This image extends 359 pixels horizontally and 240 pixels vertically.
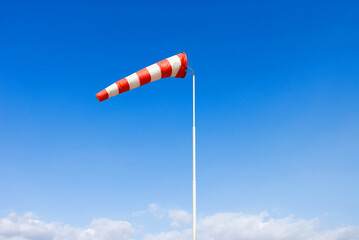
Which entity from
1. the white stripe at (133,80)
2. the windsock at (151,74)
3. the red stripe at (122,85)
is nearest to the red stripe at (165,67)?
the windsock at (151,74)

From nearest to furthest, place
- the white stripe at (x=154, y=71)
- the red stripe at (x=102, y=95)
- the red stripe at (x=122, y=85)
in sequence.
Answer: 1. the red stripe at (x=102, y=95)
2. the red stripe at (x=122, y=85)
3. the white stripe at (x=154, y=71)

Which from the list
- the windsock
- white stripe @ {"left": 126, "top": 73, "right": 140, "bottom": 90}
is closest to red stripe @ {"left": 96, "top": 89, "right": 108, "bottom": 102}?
the windsock

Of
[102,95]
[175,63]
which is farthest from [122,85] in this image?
[175,63]

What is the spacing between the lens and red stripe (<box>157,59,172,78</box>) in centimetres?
1545

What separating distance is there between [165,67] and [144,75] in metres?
1.00

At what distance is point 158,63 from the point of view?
1547cm

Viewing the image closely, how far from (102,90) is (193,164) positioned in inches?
182

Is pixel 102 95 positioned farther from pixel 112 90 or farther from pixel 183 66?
pixel 183 66

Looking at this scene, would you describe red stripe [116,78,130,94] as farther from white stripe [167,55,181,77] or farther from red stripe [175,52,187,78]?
red stripe [175,52,187,78]

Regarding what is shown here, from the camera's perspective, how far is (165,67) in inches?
610

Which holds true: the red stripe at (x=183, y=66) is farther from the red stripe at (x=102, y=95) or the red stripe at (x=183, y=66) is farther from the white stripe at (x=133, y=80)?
the red stripe at (x=102, y=95)

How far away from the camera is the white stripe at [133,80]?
14930 mm

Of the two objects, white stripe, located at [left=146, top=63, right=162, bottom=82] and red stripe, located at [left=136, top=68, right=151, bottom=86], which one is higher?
white stripe, located at [left=146, top=63, right=162, bottom=82]

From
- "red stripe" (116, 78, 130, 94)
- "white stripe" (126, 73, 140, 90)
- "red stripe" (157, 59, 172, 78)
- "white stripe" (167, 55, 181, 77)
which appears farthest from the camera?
"white stripe" (167, 55, 181, 77)
